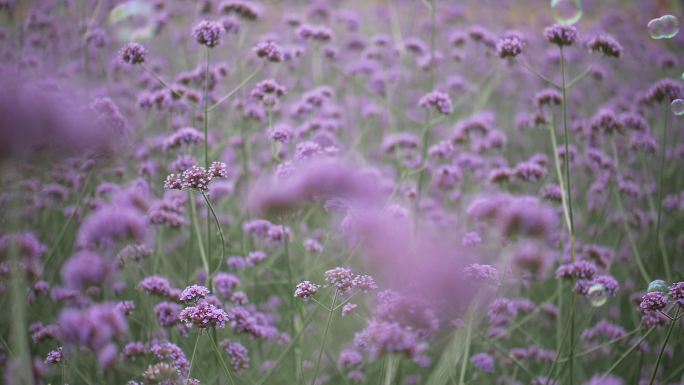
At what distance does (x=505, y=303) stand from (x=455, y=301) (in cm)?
53

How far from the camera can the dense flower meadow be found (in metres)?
1.82

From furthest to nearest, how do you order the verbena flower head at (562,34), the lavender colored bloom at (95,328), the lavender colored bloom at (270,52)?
1. the lavender colored bloom at (270,52)
2. the verbena flower head at (562,34)
3. the lavender colored bloom at (95,328)

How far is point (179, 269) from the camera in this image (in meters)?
3.55

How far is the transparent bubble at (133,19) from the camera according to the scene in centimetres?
347

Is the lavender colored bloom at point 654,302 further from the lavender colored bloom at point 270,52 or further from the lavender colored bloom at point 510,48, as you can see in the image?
the lavender colored bloom at point 270,52

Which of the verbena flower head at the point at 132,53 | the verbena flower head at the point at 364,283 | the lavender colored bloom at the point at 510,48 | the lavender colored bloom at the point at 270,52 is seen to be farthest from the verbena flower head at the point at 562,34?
the verbena flower head at the point at 132,53

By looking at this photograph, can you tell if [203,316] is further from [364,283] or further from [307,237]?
[307,237]

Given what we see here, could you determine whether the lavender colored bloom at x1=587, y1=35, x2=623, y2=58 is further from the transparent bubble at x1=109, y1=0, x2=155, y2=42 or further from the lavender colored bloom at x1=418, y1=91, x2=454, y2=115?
the transparent bubble at x1=109, y1=0, x2=155, y2=42

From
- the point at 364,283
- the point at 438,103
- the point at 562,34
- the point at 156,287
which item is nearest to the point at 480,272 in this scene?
the point at 364,283

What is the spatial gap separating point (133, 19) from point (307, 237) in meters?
2.96

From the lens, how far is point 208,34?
2.30 meters

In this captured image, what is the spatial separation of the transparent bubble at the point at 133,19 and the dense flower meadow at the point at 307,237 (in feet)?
0.12

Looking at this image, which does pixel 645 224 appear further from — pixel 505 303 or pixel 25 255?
pixel 25 255

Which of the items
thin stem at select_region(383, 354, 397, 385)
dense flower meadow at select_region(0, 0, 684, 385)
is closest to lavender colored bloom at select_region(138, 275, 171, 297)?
dense flower meadow at select_region(0, 0, 684, 385)
